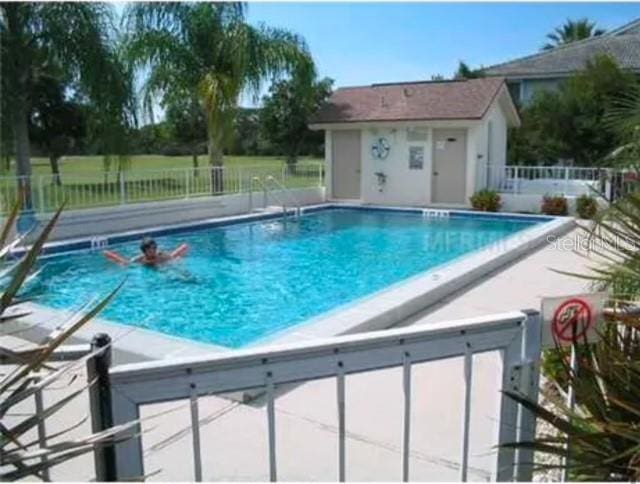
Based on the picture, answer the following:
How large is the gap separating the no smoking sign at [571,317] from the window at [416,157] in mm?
17963

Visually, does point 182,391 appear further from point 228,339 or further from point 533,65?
point 533,65

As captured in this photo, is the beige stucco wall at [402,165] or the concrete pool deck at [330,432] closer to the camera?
the concrete pool deck at [330,432]

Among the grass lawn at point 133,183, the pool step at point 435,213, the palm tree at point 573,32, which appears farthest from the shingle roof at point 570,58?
the grass lawn at point 133,183

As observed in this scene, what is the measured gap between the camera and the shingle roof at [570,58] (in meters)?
29.7

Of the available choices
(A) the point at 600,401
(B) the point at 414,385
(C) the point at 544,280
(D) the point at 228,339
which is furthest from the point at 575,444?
(C) the point at 544,280

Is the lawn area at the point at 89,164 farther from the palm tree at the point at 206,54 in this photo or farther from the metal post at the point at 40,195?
the palm tree at the point at 206,54

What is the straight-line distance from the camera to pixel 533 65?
104 feet

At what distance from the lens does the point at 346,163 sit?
21.4m

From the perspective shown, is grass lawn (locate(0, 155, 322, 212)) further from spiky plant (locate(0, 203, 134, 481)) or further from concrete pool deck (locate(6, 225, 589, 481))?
spiky plant (locate(0, 203, 134, 481))

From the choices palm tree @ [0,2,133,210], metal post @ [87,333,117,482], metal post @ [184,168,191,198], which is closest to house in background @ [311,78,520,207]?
metal post @ [184,168,191,198]

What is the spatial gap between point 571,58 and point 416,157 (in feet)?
52.2

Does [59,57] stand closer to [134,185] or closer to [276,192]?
[134,185]

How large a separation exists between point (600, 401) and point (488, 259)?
26.6 ft

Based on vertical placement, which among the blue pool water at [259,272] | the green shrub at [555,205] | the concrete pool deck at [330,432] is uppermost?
the green shrub at [555,205]
